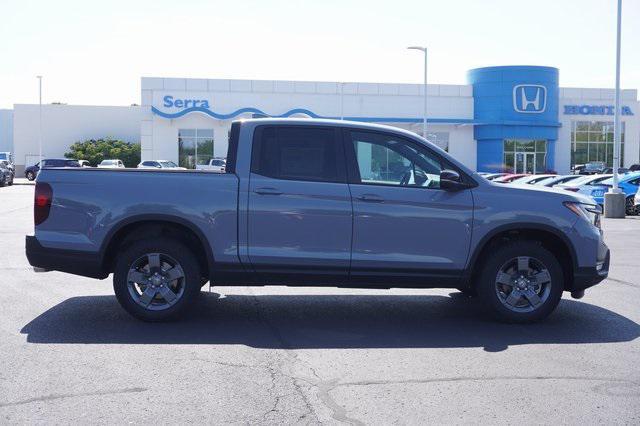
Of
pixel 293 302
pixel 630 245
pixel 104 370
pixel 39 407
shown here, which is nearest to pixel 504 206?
pixel 293 302

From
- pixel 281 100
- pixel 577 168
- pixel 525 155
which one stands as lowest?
pixel 577 168

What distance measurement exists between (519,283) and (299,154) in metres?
2.61

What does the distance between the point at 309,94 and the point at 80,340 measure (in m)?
45.3

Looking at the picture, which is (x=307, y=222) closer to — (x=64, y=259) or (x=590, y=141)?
(x=64, y=259)

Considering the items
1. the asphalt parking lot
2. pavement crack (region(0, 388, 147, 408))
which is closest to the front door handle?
the asphalt parking lot

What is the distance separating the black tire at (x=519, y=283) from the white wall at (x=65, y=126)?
67.1 m

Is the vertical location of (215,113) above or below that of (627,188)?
above

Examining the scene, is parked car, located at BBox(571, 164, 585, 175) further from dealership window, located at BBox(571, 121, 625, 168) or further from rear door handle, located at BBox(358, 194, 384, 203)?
rear door handle, located at BBox(358, 194, 384, 203)

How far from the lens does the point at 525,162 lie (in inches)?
2074

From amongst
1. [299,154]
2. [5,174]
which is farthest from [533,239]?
[5,174]

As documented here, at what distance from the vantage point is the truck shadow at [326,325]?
6.75 m

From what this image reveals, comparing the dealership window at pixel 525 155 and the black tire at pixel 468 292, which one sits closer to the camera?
the black tire at pixel 468 292

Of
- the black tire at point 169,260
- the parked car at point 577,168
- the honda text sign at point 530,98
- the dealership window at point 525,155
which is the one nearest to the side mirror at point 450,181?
the black tire at point 169,260

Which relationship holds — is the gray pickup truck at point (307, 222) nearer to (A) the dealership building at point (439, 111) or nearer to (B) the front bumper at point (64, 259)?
(B) the front bumper at point (64, 259)
